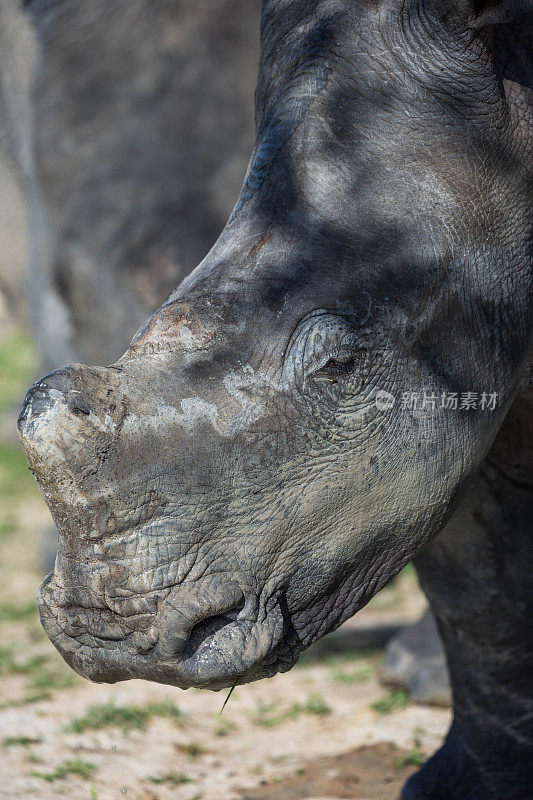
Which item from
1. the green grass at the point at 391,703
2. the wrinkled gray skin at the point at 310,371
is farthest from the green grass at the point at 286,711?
the wrinkled gray skin at the point at 310,371

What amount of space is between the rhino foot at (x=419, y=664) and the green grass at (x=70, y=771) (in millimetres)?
1403

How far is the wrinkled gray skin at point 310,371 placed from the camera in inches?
79.2

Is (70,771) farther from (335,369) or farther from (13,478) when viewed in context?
(13,478)

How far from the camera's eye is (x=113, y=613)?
2.04 m

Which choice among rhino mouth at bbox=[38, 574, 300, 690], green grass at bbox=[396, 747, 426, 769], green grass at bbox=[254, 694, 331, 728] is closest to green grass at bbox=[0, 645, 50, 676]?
green grass at bbox=[254, 694, 331, 728]

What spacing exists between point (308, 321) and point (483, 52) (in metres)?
0.78

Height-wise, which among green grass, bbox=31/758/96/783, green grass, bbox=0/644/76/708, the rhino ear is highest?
the rhino ear

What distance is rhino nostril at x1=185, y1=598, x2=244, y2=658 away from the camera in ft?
6.72

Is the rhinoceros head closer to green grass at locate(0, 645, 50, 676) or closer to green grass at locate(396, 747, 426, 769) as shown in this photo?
green grass at locate(396, 747, 426, 769)

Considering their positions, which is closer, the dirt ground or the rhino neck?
the rhino neck

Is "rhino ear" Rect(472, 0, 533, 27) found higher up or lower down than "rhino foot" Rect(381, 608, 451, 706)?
higher up

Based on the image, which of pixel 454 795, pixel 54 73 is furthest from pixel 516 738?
pixel 54 73

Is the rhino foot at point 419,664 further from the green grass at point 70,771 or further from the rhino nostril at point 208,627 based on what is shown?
the rhino nostril at point 208,627

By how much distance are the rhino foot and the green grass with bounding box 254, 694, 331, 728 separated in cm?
34
